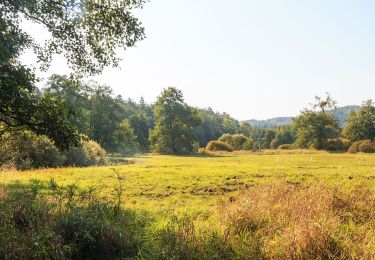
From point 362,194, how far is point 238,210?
16.6 ft

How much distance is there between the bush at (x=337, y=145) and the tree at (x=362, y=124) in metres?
5.00

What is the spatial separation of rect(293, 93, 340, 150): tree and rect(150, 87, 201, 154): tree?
2831 cm

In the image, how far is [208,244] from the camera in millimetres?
8148

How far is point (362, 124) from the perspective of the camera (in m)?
82.1

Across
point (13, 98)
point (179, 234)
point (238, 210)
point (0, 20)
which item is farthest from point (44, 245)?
point (0, 20)

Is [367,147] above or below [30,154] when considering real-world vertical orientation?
below

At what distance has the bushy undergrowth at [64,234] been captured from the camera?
7156 millimetres

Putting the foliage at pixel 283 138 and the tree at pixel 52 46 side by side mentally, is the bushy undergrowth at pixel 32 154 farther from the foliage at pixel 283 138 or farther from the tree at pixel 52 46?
the foliage at pixel 283 138

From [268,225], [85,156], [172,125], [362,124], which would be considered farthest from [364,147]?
[268,225]

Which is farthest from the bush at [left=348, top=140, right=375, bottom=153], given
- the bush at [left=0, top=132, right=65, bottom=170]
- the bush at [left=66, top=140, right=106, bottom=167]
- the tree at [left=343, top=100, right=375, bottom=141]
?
the bush at [left=0, top=132, right=65, bottom=170]

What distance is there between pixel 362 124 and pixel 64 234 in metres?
86.6

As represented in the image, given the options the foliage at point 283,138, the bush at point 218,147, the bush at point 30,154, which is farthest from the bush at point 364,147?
the foliage at point 283,138

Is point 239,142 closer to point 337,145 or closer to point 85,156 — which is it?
point 337,145

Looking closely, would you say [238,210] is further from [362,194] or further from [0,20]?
[0,20]
